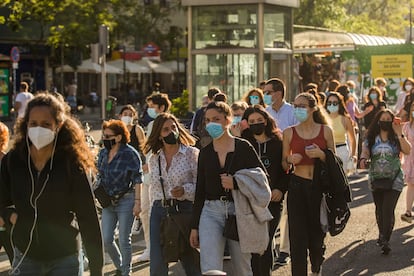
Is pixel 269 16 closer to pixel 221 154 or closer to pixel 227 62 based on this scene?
pixel 227 62

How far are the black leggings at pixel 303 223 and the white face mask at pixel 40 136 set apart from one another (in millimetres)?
3449

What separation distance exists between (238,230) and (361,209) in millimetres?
7207

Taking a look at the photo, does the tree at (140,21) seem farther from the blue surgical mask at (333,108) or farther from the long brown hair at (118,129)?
the long brown hair at (118,129)

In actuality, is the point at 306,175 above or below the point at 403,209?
above

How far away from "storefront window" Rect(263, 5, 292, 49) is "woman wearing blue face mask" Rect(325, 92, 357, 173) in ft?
30.8

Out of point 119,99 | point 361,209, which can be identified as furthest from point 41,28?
point 361,209

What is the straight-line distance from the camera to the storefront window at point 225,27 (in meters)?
21.8

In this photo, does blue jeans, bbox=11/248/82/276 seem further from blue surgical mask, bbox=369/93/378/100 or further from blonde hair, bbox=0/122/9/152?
Answer: blue surgical mask, bbox=369/93/378/100

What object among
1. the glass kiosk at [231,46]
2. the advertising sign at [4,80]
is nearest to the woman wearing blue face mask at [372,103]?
the glass kiosk at [231,46]

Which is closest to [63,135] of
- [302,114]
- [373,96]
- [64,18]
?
[302,114]

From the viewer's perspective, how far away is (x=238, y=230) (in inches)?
267

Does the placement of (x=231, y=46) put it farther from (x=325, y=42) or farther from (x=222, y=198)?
(x=222, y=198)

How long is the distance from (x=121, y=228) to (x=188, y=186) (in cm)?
135

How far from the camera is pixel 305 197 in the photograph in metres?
7.90
